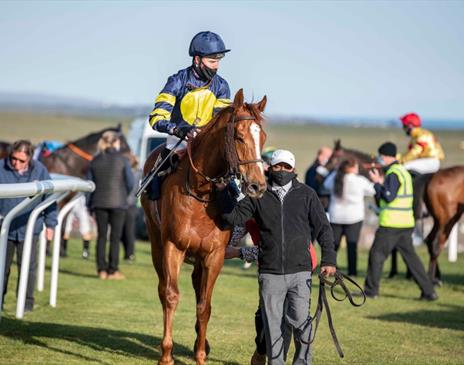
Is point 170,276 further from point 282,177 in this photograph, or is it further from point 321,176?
point 321,176

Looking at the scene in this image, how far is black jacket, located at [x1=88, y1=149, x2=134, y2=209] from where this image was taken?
45.1 ft

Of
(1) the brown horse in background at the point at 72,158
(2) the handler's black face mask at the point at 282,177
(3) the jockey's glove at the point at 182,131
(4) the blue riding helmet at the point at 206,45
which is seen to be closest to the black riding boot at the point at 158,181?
(3) the jockey's glove at the point at 182,131

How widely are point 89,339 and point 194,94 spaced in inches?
90.8

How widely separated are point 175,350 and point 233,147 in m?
2.20

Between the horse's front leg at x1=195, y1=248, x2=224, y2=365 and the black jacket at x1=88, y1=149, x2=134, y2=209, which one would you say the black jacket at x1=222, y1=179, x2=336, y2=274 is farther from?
the black jacket at x1=88, y1=149, x2=134, y2=209

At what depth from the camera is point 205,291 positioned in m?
7.25

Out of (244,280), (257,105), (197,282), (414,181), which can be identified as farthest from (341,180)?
(257,105)

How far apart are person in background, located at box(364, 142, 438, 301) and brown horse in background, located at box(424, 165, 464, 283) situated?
1.93 metres

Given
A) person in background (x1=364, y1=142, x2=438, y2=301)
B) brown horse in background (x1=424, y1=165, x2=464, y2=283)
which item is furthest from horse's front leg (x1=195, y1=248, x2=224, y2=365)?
brown horse in background (x1=424, y1=165, x2=464, y2=283)

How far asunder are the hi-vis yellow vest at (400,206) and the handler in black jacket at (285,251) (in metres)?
5.63

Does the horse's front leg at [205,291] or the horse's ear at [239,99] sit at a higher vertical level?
the horse's ear at [239,99]

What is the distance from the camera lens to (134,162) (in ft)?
53.3

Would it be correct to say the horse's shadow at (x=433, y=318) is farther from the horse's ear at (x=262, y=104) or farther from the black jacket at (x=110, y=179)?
the black jacket at (x=110, y=179)

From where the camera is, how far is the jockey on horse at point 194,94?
753cm
